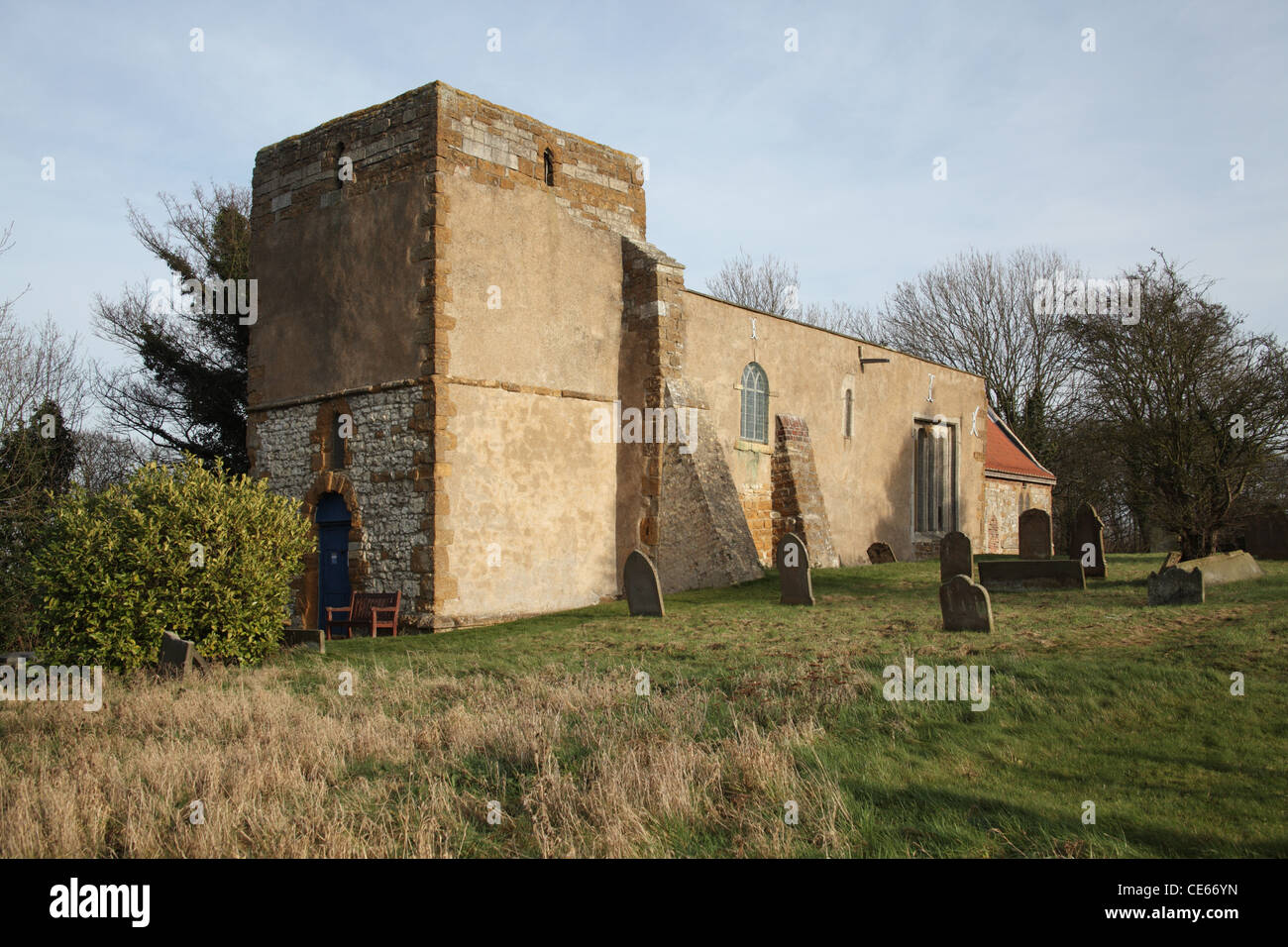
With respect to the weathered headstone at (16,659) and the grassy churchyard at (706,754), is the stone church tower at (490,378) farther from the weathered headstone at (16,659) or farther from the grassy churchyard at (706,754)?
the grassy churchyard at (706,754)

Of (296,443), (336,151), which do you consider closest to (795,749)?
(296,443)

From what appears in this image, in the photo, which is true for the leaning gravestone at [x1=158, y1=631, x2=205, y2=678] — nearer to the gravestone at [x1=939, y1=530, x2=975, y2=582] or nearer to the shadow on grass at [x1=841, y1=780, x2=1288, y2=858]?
the shadow on grass at [x1=841, y1=780, x2=1288, y2=858]

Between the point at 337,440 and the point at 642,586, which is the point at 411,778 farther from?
the point at 337,440

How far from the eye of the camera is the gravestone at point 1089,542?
15.8m

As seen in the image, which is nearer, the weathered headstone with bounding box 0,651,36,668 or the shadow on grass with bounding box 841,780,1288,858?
the shadow on grass with bounding box 841,780,1288,858

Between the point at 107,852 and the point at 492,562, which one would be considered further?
the point at 492,562

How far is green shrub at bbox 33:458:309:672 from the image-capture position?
11.3 m

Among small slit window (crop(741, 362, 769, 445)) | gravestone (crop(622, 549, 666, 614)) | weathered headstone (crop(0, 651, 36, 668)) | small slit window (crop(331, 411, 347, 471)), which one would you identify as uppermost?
small slit window (crop(741, 362, 769, 445))

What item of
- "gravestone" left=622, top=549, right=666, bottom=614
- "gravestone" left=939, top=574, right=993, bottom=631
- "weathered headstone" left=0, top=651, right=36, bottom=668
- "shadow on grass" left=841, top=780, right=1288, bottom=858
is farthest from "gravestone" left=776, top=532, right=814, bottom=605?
"weathered headstone" left=0, top=651, right=36, bottom=668

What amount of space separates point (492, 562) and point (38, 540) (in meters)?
9.25

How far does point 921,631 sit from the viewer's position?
10836 millimetres

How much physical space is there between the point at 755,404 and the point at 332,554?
8978 millimetres

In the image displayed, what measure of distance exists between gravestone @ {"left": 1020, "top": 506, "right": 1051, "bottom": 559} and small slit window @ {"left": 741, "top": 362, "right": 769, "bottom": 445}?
542 cm
